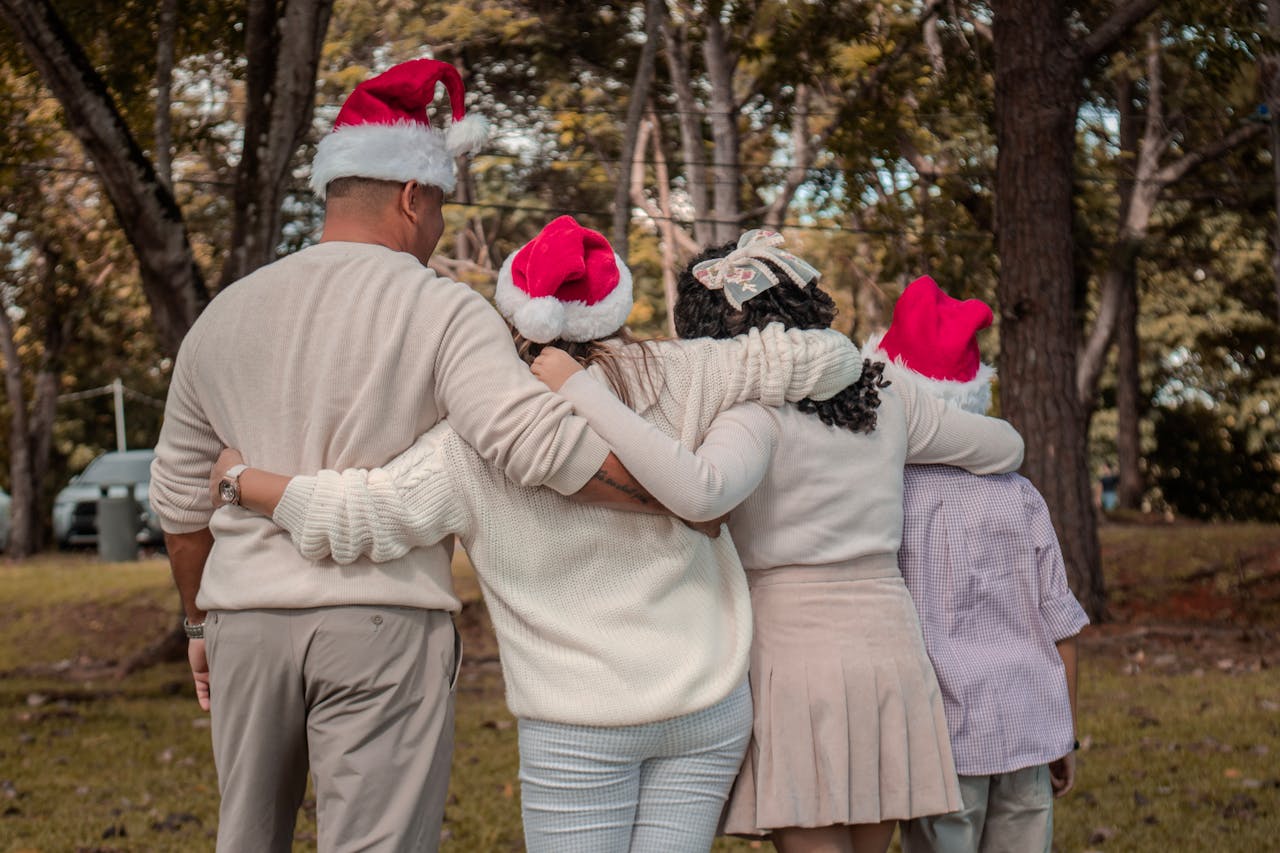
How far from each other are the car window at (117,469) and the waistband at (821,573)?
74.6ft

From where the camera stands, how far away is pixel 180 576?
303 centimetres

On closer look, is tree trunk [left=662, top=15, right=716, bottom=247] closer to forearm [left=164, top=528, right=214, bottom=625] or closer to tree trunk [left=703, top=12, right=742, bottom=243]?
tree trunk [left=703, top=12, right=742, bottom=243]

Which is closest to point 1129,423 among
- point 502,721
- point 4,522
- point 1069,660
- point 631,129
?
point 631,129

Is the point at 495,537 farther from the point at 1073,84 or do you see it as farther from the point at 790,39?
the point at 790,39

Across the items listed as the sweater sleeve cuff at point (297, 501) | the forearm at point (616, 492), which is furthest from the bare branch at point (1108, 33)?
the sweater sleeve cuff at point (297, 501)

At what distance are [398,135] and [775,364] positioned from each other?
0.83m

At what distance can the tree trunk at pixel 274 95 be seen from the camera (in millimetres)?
7535

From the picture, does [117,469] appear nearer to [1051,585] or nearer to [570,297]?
[1051,585]

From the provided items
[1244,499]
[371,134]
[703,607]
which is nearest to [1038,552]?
[703,607]

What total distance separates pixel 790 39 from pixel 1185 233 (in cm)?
929

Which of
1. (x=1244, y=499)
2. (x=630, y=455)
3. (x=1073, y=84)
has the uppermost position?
(x=1073, y=84)

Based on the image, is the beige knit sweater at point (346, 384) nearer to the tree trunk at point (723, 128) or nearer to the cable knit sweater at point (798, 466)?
the cable knit sweater at point (798, 466)

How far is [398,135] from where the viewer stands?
2832 mm

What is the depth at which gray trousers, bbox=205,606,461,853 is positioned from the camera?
262 cm
